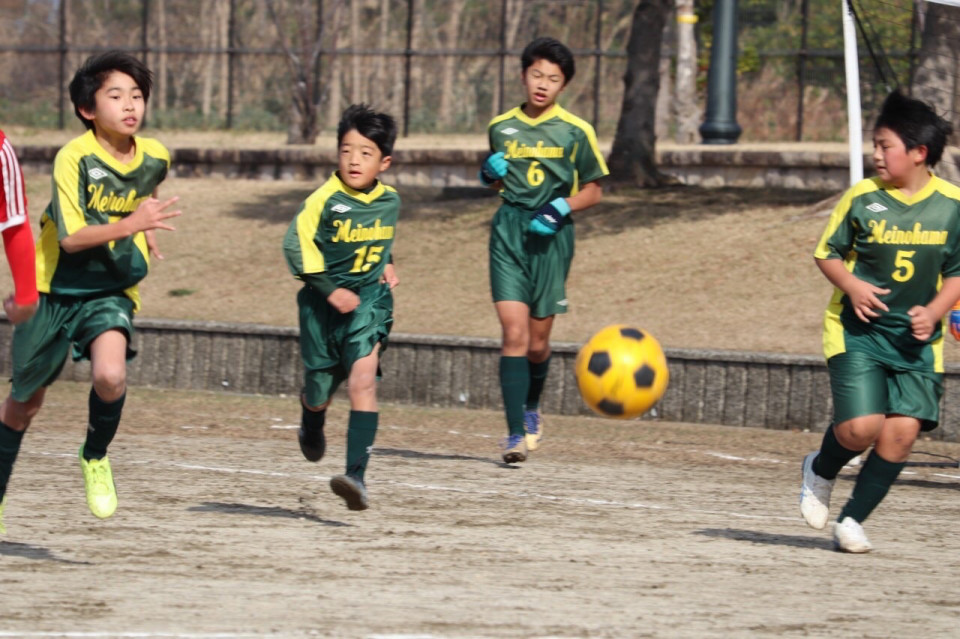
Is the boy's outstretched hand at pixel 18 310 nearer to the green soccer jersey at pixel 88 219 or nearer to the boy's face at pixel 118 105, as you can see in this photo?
the green soccer jersey at pixel 88 219

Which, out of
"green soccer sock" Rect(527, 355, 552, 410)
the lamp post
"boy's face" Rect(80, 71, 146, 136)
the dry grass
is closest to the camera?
"boy's face" Rect(80, 71, 146, 136)

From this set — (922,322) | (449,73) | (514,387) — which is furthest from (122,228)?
(449,73)

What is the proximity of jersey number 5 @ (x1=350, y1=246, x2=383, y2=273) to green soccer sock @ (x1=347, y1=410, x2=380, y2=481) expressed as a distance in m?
Answer: 0.67

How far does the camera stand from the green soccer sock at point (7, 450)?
619 centimetres

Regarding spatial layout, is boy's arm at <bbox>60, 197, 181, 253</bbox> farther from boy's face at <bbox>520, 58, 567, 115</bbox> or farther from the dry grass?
the dry grass

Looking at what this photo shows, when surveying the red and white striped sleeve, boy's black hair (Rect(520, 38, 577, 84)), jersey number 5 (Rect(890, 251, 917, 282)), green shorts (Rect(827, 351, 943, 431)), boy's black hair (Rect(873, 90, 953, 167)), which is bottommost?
green shorts (Rect(827, 351, 943, 431))

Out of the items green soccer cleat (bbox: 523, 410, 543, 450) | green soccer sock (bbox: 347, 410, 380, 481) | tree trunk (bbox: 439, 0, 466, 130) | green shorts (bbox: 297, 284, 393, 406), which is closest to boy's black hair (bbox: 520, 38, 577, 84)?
green soccer cleat (bbox: 523, 410, 543, 450)

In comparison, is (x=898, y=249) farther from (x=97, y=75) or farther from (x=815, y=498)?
(x=97, y=75)

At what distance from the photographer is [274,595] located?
5195 millimetres

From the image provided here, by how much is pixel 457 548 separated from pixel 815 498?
5.08 ft

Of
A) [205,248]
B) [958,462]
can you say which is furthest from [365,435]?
[205,248]

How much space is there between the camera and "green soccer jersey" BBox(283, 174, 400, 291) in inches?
279

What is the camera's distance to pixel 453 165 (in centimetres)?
2447

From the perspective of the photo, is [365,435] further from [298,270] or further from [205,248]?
[205,248]
